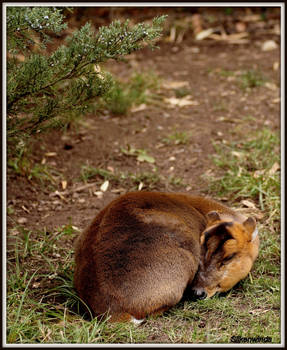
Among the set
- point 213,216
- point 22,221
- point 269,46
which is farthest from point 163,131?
point 269,46

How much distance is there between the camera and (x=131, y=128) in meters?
7.49

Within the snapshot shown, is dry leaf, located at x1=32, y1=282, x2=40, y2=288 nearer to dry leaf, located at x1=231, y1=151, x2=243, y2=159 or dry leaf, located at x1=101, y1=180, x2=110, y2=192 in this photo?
dry leaf, located at x1=101, y1=180, x2=110, y2=192

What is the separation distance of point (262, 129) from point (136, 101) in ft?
6.37

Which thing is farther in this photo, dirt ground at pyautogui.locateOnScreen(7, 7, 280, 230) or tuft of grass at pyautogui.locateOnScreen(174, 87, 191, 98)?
tuft of grass at pyautogui.locateOnScreen(174, 87, 191, 98)

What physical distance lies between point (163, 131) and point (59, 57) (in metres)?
3.45

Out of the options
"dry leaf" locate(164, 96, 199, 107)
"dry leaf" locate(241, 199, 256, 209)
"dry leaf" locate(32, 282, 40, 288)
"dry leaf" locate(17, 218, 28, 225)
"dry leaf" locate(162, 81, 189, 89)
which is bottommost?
"dry leaf" locate(32, 282, 40, 288)

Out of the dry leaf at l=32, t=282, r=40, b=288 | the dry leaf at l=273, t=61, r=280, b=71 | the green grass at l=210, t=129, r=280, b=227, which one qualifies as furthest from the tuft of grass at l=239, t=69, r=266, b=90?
the dry leaf at l=32, t=282, r=40, b=288

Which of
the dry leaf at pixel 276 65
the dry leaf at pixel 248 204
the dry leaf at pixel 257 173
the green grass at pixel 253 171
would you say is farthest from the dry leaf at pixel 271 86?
the dry leaf at pixel 248 204

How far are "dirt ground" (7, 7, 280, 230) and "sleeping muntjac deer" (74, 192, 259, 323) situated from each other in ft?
4.24

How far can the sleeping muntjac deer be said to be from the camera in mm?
3943

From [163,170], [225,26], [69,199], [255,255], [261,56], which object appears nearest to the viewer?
[255,255]

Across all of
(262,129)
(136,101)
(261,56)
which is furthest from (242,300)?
(261,56)

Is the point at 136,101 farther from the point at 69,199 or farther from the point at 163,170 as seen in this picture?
the point at 69,199

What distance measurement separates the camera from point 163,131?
24.4 feet
